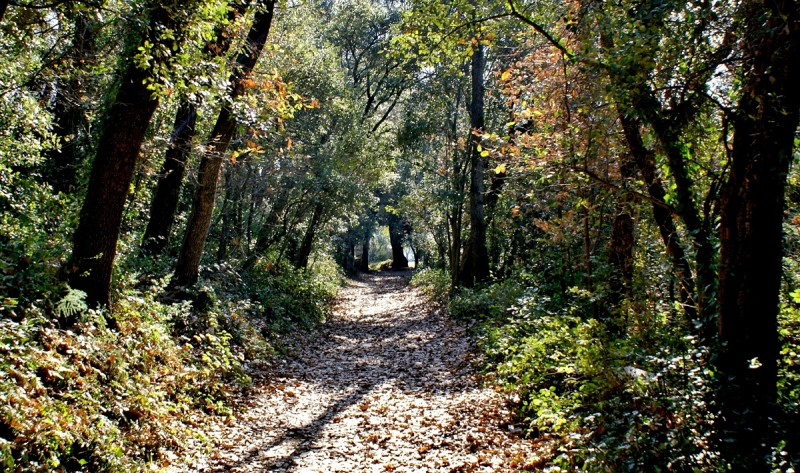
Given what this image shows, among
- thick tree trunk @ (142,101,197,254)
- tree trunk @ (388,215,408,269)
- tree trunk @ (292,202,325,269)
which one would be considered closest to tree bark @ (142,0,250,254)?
thick tree trunk @ (142,101,197,254)

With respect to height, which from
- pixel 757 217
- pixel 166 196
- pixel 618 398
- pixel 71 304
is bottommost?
pixel 618 398

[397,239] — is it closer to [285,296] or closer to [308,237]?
[308,237]

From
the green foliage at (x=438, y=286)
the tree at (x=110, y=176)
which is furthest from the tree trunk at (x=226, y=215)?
the tree at (x=110, y=176)

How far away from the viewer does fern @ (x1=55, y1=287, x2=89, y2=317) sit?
17.5 ft

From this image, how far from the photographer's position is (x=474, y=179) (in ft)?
55.6

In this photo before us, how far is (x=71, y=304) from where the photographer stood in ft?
17.9

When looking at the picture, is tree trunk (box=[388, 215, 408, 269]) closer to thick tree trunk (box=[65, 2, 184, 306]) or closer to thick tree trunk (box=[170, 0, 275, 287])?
thick tree trunk (box=[170, 0, 275, 287])

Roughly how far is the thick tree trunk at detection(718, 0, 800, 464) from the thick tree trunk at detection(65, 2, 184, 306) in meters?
6.12

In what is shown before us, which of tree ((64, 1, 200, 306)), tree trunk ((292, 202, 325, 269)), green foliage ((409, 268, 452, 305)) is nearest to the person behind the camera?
tree ((64, 1, 200, 306))

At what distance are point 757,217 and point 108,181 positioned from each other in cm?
683

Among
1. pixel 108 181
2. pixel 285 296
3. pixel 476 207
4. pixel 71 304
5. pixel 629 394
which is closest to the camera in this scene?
pixel 629 394

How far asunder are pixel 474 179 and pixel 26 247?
514 inches

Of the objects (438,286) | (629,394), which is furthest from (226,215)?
(629,394)

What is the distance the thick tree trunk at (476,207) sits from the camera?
1678 cm
